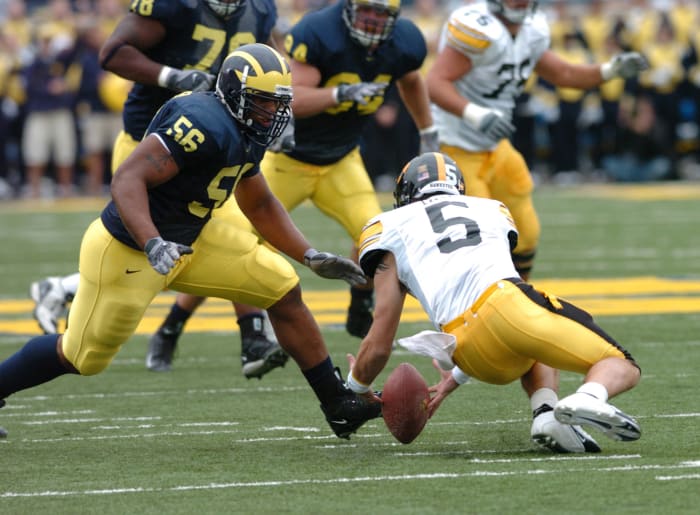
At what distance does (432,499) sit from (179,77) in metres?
3.11

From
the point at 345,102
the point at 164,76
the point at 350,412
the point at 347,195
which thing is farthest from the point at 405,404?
the point at 347,195

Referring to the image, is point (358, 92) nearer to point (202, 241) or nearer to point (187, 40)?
point (187, 40)

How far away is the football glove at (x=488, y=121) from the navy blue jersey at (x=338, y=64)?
0.36 meters

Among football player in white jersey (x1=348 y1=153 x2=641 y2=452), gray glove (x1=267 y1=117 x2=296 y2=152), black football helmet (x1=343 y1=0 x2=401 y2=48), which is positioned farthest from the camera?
black football helmet (x1=343 y1=0 x2=401 y2=48)

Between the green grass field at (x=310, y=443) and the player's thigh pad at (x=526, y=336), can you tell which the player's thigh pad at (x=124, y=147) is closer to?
the green grass field at (x=310, y=443)

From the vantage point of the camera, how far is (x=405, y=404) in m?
5.36

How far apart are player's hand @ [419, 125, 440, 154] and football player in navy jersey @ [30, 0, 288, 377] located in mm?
1008

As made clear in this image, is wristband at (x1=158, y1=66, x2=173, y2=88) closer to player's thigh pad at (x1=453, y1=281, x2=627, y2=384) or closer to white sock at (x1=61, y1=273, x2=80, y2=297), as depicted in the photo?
white sock at (x1=61, y1=273, x2=80, y2=297)

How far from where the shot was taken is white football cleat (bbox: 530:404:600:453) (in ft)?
17.0

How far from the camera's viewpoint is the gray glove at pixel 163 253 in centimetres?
511

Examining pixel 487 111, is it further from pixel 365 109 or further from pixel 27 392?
pixel 27 392

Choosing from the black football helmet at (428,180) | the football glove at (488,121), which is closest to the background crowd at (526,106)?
the football glove at (488,121)

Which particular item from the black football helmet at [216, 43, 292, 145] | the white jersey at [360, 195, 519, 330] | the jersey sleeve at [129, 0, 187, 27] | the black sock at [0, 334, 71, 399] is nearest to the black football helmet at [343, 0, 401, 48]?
the jersey sleeve at [129, 0, 187, 27]

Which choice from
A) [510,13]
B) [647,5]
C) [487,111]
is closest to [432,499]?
[487,111]
